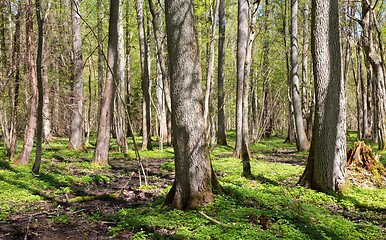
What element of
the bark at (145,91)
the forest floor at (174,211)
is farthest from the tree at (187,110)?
the bark at (145,91)

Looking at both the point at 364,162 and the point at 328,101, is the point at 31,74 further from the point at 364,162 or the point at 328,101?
the point at 364,162

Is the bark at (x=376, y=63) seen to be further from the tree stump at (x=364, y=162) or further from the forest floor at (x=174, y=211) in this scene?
the forest floor at (x=174, y=211)

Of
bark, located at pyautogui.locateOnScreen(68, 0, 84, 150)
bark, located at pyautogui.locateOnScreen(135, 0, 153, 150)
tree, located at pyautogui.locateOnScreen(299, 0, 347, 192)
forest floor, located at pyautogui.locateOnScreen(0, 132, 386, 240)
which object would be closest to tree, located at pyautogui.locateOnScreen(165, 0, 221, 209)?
forest floor, located at pyautogui.locateOnScreen(0, 132, 386, 240)

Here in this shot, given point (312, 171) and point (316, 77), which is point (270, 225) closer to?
point (312, 171)

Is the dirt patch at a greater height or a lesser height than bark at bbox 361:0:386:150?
lesser

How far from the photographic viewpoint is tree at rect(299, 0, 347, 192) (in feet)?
20.1

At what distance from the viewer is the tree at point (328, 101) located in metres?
6.14

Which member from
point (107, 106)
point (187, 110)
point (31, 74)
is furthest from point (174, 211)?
point (31, 74)

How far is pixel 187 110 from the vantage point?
482cm

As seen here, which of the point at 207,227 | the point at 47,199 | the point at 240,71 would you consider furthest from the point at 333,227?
the point at 240,71

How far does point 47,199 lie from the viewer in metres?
6.17

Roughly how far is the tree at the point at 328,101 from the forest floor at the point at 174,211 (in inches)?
20.7

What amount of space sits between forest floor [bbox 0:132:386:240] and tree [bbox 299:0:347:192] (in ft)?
1.72

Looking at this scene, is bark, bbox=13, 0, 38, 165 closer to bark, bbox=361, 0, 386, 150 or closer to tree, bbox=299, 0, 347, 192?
tree, bbox=299, 0, 347, 192
